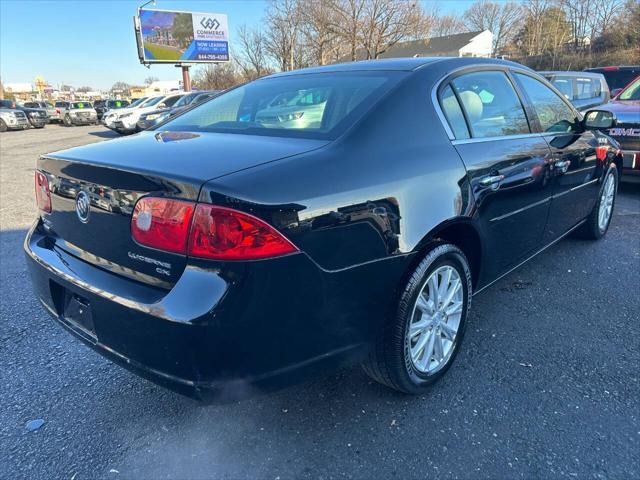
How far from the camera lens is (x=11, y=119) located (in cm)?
2405

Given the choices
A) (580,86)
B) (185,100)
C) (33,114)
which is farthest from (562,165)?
(33,114)

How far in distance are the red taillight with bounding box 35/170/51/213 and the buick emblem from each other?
1.13 feet

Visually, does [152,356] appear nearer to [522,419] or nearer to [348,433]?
[348,433]

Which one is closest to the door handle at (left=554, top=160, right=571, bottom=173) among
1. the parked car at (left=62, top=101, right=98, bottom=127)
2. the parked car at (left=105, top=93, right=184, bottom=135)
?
the parked car at (left=105, top=93, right=184, bottom=135)

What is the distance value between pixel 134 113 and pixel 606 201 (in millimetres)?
17496

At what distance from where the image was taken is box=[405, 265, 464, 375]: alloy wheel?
2.28 meters

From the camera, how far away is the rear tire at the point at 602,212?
4395mm

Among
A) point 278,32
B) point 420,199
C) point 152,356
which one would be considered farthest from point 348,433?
point 278,32

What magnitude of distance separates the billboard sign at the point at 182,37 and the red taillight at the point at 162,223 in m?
34.1

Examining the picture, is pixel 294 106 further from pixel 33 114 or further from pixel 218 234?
pixel 33 114

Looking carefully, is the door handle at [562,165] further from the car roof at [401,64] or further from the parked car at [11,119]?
the parked car at [11,119]

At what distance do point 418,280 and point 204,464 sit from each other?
1.19 meters

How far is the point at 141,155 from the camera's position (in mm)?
1937

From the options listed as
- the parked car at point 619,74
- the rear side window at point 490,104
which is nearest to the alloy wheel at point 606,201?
the rear side window at point 490,104
